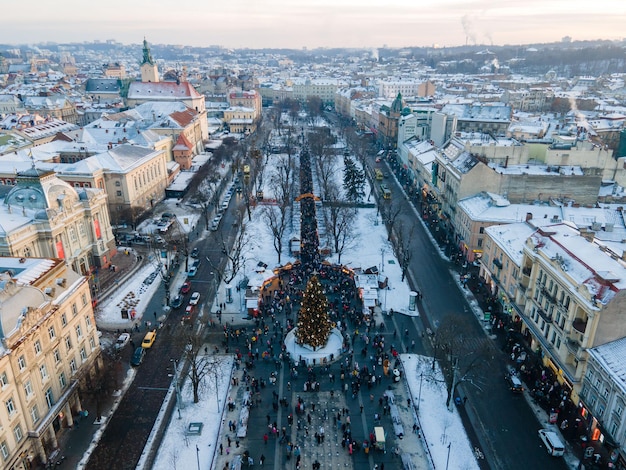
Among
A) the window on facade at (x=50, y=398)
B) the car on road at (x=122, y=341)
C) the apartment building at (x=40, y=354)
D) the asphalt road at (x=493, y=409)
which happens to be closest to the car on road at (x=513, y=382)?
the asphalt road at (x=493, y=409)

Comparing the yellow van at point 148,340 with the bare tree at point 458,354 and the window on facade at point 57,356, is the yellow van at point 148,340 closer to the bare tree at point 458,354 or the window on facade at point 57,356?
the window on facade at point 57,356

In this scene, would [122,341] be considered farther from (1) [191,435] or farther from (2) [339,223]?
(2) [339,223]

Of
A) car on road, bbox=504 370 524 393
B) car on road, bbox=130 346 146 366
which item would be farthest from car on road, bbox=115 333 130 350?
car on road, bbox=504 370 524 393

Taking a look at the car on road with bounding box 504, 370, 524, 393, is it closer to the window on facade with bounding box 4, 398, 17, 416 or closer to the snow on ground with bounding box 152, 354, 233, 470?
the snow on ground with bounding box 152, 354, 233, 470

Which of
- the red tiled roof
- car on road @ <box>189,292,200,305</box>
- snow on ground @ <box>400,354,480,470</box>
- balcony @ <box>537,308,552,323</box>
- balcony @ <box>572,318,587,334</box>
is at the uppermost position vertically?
the red tiled roof

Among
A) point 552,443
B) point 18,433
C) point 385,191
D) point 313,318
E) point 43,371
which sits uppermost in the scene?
point 43,371

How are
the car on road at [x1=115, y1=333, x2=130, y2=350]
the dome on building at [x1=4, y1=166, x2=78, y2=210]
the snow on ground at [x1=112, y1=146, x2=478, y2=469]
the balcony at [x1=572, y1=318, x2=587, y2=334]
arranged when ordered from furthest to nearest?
the dome on building at [x1=4, y1=166, x2=78, y2=210] → the car on road at [x1=115, y1=333, x2=130, y2=350] → the balcony at [x1=572, y1=318, x2=587, y2=334] → the snow on ground at [x1=112, y1=146, x2=478, y2=469]

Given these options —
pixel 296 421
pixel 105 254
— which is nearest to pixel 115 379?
pixel 296 421

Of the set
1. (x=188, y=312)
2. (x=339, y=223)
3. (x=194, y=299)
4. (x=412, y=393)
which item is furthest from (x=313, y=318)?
(x=339, y=223)
